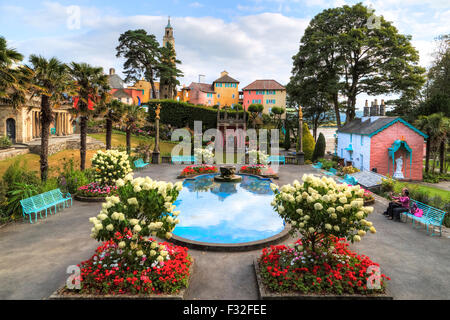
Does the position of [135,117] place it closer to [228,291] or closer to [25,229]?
[25,229]

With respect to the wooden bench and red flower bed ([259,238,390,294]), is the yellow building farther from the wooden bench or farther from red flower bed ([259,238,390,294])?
red flower bed ([259,238,390,294])

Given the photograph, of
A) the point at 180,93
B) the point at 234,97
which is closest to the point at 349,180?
the point at 234,97

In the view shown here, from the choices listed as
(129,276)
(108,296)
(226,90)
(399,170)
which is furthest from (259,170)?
(226,90)

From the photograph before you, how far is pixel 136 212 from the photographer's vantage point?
22.1 feet

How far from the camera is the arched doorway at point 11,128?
30906 millimetres

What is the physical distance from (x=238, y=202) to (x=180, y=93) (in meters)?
67.4

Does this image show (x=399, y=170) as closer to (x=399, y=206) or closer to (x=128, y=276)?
(x=399, y=206)

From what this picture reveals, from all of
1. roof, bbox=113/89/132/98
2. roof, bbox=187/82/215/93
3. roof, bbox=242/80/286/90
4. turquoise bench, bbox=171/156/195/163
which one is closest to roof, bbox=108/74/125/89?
roof, bbox=113/89/132/98

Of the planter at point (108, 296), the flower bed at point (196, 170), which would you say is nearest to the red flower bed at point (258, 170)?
the flower bed at point (196, 170)

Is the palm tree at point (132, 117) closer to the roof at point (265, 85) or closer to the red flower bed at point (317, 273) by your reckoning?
the red flower bed at point (317, 273)

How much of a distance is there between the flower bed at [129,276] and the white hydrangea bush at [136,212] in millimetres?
208

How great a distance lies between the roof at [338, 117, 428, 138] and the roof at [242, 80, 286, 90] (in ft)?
123

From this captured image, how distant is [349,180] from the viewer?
63.2 feet

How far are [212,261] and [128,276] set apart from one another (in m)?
2.70
